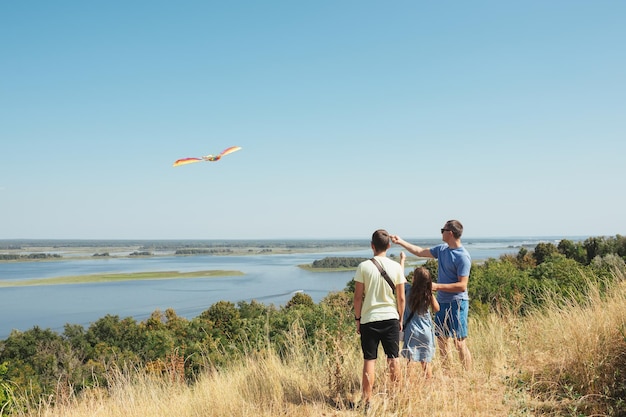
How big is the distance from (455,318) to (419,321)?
48 cm

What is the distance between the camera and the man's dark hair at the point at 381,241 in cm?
424

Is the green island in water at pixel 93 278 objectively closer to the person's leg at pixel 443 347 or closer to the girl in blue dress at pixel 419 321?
the person's leg at pixel 443 347

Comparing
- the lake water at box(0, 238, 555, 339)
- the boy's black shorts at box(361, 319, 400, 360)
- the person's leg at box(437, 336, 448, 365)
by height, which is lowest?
the lake water at box(0, 238, 555, 339)

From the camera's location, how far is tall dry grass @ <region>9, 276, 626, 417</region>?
3.87 metres

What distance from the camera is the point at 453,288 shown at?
471 centimetres

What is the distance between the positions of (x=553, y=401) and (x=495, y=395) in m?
0.46

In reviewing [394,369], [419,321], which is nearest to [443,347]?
[419,321]

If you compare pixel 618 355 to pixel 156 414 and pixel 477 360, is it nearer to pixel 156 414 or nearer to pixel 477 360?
pixel 477 360

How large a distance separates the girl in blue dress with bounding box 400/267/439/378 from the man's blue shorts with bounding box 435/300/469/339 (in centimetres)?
24

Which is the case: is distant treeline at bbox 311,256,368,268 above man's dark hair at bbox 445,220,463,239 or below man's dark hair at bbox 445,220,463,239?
below

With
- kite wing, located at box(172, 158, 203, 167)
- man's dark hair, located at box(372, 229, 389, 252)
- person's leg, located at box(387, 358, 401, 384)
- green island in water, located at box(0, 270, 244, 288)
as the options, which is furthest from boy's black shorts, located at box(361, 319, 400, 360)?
green island in water, located at box(0, 270, 244, 288)

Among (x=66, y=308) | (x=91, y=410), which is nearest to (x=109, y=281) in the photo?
(x=66, y=308)

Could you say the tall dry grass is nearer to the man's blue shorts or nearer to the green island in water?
the man's blue shorts

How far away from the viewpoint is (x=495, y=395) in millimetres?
4238
